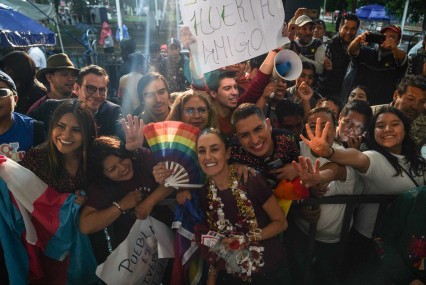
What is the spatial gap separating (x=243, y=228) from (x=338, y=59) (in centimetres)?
423

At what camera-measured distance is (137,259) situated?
208 centimetres

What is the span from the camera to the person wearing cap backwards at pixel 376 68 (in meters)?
4.27

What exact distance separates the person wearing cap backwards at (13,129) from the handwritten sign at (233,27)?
64.1 inches

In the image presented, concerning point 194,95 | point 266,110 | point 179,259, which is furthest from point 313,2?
point 179,259

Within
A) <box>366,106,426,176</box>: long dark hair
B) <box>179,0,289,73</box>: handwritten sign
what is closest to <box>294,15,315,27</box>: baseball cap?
<box>179,0,289,73</box>: handwritten sign

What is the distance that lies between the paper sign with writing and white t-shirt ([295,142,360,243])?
3.75 feet

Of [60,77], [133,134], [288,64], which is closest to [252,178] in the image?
[133,134]

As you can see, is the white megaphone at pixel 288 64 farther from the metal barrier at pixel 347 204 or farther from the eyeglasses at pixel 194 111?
the metal barrier at pixel 347 204

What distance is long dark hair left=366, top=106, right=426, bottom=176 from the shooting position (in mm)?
2193

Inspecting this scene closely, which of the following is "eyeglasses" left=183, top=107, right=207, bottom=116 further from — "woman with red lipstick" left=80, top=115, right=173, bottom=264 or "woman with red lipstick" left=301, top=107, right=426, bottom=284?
"woman with red lipstick" left=301, top=107, right=426, bottom=284

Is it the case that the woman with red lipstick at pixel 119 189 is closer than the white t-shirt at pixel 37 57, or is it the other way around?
the woman with red lipstick at pixel 119 189

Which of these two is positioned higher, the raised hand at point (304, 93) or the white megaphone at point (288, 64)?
the white megaphone at point (288, 64)

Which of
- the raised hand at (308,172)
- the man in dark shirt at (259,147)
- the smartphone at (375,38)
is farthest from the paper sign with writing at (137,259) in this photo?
the smartphone at (375,38)

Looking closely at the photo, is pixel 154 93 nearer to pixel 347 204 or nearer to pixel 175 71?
pixel 347 204
